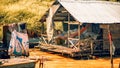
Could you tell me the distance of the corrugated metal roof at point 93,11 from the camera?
19.3 m

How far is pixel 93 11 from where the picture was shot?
2055 cm

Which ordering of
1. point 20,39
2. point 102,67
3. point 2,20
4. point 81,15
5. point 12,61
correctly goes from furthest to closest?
point 2,20 → point 81,15 → point 102,67 → point 20,39 → point 12,61

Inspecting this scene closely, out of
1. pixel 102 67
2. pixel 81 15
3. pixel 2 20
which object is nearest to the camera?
pixel 102 67

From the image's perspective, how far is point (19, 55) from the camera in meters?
14.4

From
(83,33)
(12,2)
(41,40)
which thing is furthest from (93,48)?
(12,2)

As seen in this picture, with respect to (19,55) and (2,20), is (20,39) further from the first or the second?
(2,20)

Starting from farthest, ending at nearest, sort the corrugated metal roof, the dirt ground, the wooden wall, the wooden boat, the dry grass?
the dry grass
the wooden wall
the corrugated metal roof
the dirt ground
the wooden boat

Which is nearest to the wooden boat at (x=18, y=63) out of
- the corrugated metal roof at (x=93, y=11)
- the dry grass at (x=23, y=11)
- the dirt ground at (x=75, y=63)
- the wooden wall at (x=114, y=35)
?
the dirt ground at (x=75, y=63)

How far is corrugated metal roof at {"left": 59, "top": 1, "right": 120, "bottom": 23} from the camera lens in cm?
1933

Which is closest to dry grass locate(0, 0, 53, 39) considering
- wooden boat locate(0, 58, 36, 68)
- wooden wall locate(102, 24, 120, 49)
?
wooden wall locate(102, 24, 120, 49)

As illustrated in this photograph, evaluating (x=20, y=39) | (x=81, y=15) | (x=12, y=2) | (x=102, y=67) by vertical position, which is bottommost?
(x=102, y=67)

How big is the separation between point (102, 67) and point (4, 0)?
2520cm

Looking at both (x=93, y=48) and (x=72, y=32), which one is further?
(x=72, y=32)

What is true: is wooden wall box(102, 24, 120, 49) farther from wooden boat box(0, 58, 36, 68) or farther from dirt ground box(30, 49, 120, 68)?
wooden boat box(0, 58, 36, 68)
